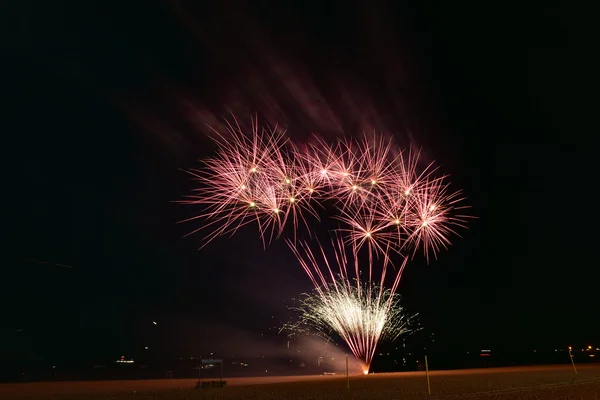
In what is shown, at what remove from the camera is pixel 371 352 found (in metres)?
26.6

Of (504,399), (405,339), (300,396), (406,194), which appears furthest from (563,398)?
(405,339)

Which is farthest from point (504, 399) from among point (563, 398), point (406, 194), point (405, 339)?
point (405, 339)

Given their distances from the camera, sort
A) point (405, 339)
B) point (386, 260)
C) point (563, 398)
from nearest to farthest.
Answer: point (563, 398), point (386, 260), point (405, 339)

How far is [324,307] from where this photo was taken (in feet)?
83.1

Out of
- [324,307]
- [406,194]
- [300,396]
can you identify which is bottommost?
[300,396]

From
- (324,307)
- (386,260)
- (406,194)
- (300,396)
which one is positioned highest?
(406,194)

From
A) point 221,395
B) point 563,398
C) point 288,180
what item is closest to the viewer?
point 563,398

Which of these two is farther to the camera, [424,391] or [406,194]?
[406,194]

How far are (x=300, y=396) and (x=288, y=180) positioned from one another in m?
7.87

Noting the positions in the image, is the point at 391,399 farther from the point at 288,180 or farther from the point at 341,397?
the point at 288,180

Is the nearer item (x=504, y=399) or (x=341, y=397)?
(x=504, y=399)

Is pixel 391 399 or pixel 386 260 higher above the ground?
pixel 386 260

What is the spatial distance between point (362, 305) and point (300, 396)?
35.7 ft

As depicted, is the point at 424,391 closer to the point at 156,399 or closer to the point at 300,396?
the point at 300,396
